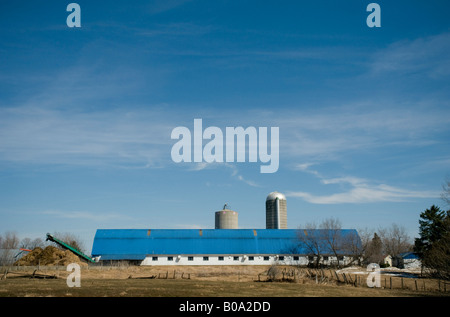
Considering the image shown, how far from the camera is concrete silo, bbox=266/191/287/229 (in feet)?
301

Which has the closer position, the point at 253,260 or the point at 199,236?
the point at 253,260

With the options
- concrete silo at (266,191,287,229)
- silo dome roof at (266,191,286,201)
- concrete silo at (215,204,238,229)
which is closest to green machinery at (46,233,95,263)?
concrete silo at (215,204,238,229)

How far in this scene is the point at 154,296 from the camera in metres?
27.0

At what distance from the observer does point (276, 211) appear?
3627 inches

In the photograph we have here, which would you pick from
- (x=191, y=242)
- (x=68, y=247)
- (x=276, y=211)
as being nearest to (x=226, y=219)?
(x=276, y=211)

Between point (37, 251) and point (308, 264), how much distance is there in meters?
47.4

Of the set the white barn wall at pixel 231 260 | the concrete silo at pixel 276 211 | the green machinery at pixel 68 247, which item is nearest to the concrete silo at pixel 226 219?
the concrete silo at pixel 276 211

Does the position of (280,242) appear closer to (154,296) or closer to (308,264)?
(308,264)

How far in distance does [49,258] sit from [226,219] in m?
40.4

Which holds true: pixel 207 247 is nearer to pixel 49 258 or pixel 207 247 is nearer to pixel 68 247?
pixel 68 247
